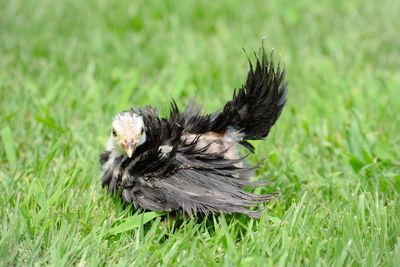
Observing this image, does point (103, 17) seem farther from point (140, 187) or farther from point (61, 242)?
point (61, 242)

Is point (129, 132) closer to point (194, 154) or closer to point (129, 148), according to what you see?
point (129, 148)

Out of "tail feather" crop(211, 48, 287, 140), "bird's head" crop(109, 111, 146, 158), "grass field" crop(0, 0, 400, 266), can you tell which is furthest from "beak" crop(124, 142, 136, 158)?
"tail feather" crop(211, 48, 287, 140)

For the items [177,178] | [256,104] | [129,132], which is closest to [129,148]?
[129,132]

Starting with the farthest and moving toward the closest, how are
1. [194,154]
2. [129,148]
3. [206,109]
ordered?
1. [206,109]
2. [194,154]
3. [129,148]

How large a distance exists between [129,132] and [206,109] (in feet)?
5.62

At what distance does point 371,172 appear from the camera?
409cm

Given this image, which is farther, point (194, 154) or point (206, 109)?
point (206, 109)

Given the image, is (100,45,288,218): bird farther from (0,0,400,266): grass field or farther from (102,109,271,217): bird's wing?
(0,0,400,266): grass field

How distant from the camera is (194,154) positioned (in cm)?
346

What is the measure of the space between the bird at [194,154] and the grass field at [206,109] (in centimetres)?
11

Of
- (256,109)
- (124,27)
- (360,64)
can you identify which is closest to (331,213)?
(256,109)

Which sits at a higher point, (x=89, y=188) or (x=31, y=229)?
(x=89, y=188)

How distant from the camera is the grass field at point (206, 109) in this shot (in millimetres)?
3113

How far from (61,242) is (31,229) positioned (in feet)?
0.84
